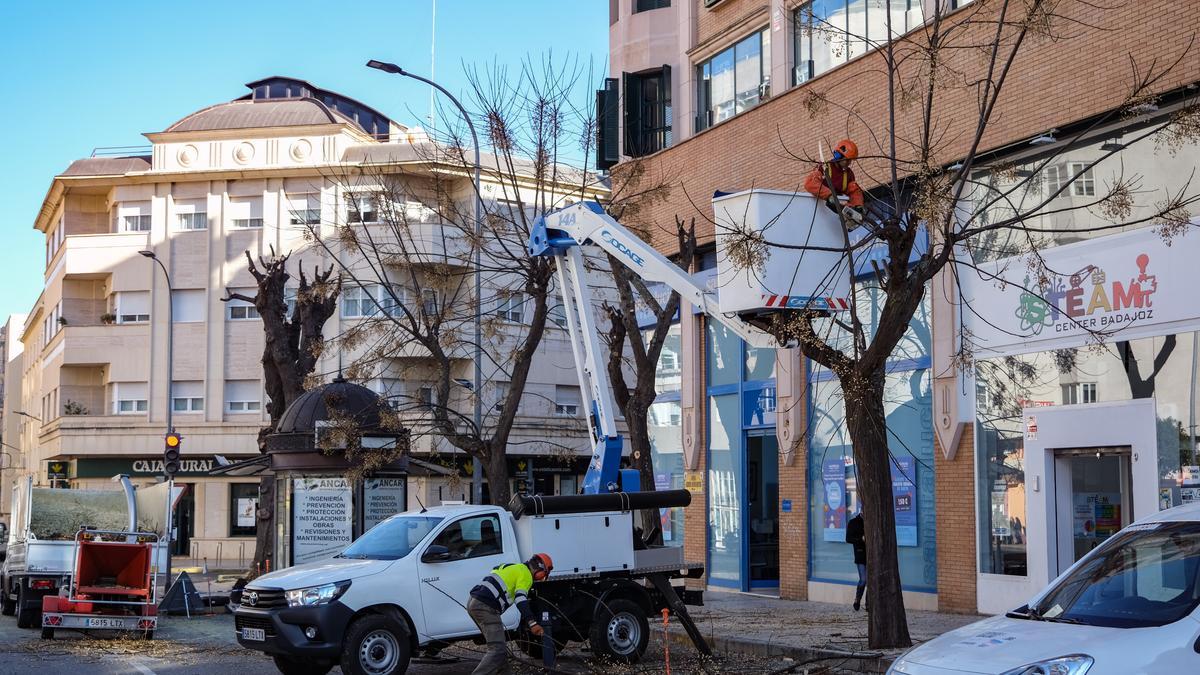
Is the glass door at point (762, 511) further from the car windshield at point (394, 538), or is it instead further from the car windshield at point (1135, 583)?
the car windshield at point (1135, 583)

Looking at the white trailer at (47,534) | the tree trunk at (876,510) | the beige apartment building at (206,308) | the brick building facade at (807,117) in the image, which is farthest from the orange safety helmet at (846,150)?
the beige apartment building at (206,308)

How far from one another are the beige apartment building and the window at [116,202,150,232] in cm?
5

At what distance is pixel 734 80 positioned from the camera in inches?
993

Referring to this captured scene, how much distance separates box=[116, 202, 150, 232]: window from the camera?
5081 centimetres

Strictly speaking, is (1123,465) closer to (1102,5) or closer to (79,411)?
(1102,5)

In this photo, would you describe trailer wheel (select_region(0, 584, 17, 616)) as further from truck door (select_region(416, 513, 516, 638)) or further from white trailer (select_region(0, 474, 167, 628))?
truck door (select_region(416, 513, 516, 638))

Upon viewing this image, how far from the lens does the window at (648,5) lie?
27891mm

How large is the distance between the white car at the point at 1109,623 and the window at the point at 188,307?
45.2 m

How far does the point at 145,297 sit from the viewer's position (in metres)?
50.5

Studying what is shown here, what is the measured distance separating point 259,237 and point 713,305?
124ft

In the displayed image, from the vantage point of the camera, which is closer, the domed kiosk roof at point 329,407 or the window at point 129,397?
the domed kiosk roof at point 329,407

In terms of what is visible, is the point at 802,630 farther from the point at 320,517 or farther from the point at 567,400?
the point at 567,400

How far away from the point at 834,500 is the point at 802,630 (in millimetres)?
5265

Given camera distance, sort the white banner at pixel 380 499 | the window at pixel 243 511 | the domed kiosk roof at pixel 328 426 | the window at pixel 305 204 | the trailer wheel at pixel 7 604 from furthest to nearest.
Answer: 1. the window at pixel 243 511
2. the window at pixel 305 204
3. the trailer wheel at pixel 7 604
4. the white banner at pixel 380 499
5. the domed kiosk roof at pixel 328 426
